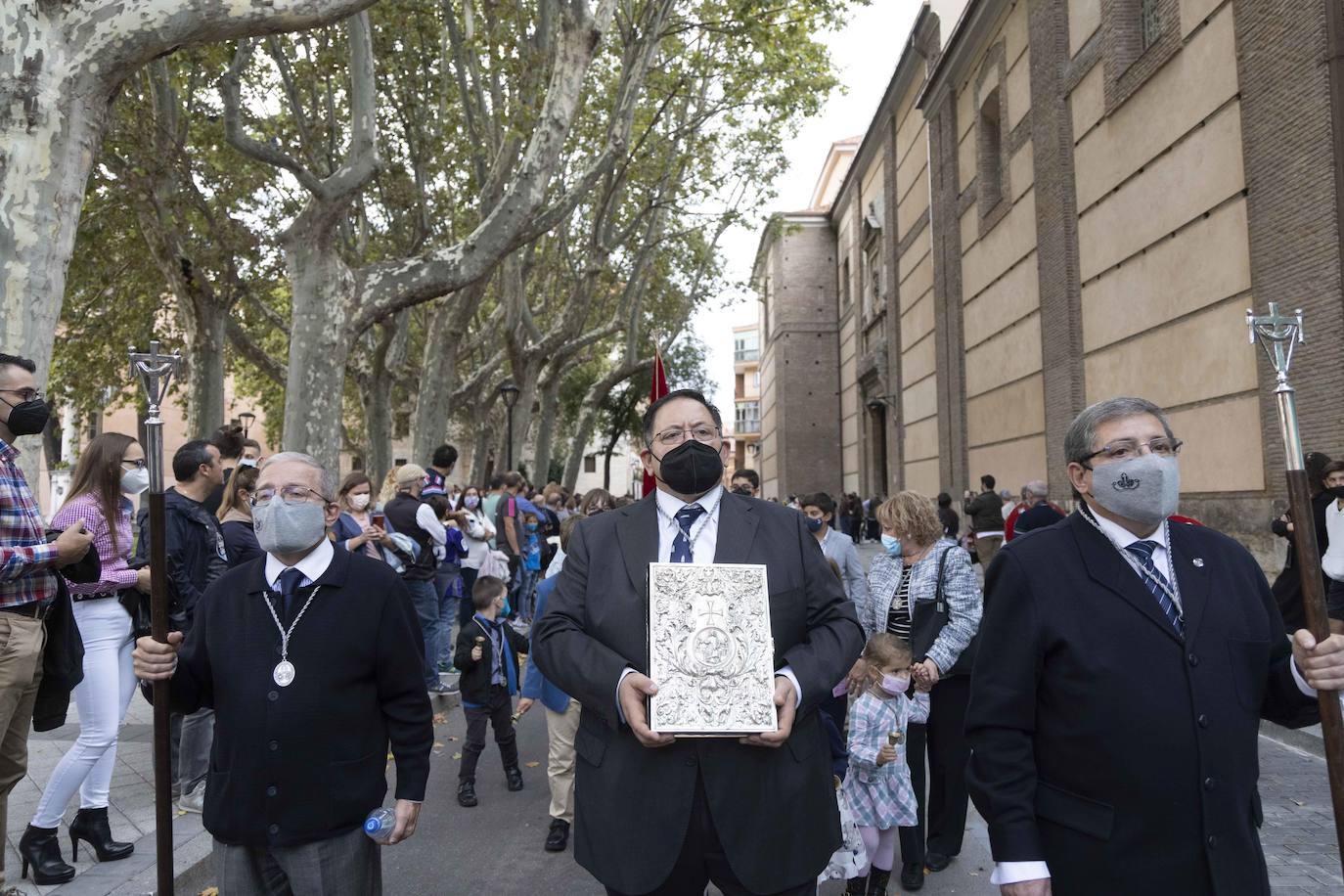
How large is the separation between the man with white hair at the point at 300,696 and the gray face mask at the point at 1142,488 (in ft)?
6.78

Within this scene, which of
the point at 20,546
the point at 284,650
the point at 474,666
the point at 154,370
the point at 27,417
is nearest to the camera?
the point at 284,650

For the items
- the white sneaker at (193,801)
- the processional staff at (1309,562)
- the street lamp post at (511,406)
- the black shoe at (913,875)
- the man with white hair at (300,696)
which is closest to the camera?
the processional staff at (1309,562)

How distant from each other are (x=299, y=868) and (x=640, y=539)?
1373 millimetres

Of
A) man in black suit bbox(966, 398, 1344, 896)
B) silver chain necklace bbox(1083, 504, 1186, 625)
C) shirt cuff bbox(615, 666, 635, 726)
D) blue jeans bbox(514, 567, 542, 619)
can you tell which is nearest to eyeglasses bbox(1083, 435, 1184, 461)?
man in black suit bbox(966, 398, 1344, 896)

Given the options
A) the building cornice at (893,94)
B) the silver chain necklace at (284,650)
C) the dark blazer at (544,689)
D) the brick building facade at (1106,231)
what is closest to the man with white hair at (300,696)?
the silver chain necklace at (284,650)

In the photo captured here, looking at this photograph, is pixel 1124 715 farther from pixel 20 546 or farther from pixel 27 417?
pixel 27 417

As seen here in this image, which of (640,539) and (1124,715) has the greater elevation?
(640,539)

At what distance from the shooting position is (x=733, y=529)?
2.92 m

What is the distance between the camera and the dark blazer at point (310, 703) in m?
2.94

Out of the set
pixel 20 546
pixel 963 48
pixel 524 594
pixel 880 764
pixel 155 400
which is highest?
pixel 963 48

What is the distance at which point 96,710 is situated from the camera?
4848 mm

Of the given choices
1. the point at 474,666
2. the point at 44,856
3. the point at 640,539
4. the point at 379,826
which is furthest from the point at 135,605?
the point at 640,539

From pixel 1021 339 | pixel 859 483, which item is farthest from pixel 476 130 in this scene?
pixel 859 483

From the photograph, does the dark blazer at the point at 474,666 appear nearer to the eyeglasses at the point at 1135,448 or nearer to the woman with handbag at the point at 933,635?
the woman with handbag at the point at 933,635
